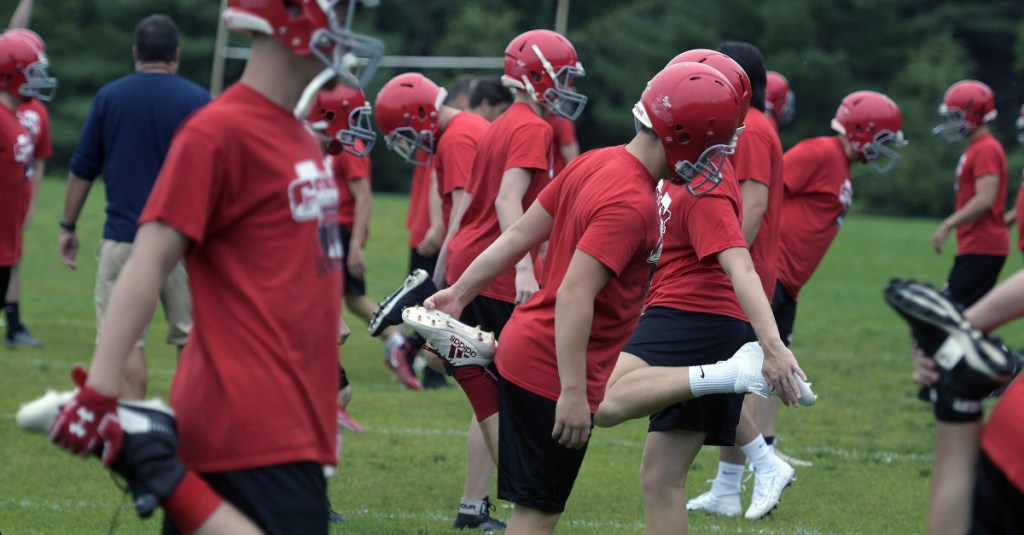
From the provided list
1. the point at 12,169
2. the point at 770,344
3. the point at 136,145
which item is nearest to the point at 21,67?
the point at 12,169

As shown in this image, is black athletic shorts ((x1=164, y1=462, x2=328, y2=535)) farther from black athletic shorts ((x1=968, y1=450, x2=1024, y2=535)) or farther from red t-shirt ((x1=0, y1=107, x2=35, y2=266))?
red t-shirt ((x1=0, y1=107, x2=35, y2=266))

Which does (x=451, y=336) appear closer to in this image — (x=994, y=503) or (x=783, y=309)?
(x=994, y=503)

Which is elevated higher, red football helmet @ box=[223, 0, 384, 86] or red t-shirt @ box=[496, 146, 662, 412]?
red football helmet @ box=[223, 0, 384, 86]

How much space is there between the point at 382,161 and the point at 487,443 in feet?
139

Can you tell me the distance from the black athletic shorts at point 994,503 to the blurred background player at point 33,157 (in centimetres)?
825

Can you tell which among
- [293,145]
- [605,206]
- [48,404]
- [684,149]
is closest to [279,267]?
[293,145]

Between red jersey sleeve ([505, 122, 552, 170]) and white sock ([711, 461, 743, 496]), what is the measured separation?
6.55 ft

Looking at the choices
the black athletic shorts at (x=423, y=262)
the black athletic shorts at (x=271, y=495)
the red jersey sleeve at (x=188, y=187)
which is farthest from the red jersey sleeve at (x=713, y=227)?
the black athletic shorts at (x=423, y=262)

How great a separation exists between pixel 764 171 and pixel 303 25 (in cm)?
410

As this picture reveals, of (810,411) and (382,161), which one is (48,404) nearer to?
(810,411)

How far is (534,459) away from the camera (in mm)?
4781

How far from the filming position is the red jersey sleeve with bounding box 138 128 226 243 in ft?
10.6

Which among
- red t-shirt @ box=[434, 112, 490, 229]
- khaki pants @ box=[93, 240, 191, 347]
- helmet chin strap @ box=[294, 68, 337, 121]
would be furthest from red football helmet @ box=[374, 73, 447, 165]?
helmet chin strap @ box=[294, 68, 337, 121]

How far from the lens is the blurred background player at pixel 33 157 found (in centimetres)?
1062
